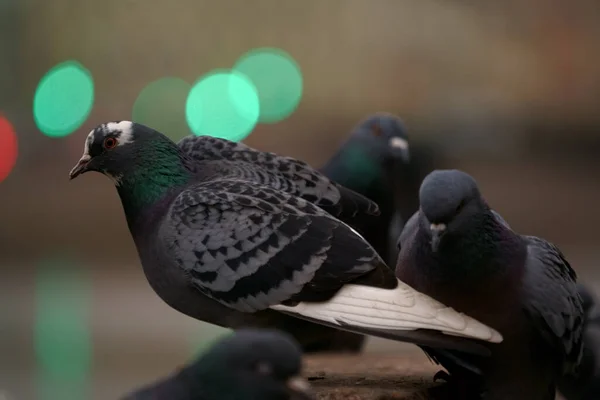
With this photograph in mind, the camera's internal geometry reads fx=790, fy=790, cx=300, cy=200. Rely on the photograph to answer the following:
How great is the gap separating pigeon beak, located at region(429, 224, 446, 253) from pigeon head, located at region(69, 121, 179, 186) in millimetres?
909

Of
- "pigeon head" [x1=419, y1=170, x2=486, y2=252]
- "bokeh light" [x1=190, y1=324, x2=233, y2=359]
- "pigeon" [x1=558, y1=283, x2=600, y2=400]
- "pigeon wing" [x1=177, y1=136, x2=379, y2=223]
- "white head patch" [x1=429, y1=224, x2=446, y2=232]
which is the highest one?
"pigeon head" [x1=419, y1=170, x2=486, y2=252]

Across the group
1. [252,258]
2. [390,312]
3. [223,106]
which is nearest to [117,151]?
[252,258]

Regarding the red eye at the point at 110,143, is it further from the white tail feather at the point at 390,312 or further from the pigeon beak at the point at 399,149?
the pigeon beak at the point at 399,149

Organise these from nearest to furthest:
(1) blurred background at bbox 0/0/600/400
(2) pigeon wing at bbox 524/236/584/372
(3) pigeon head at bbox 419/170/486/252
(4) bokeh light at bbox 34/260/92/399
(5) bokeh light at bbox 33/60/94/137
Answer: (3) pigeon head at bbox 419/170/486/252
(2) pigeon wing at bbox 524/236/584/372
(4) bokeh light at bbox 34/260/92/399
(5) bokeh light at bbox 33/60/94/137
(1) blurred background at bbox 0/0/600/400

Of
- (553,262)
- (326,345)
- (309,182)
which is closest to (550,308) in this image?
(553,262)

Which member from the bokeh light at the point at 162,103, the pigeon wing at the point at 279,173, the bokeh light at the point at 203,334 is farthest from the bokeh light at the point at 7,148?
the pigeon wing at the point at 279,173

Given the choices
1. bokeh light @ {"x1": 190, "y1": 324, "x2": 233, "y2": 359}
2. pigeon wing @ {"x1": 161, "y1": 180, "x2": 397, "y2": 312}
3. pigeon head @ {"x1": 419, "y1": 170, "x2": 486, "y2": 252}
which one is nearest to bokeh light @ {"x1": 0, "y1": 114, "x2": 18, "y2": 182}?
bokeh light @ {"x1": 190, "y1": 324, "x2": 233, "y2": 359}

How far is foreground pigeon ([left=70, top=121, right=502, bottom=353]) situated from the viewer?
228 cm

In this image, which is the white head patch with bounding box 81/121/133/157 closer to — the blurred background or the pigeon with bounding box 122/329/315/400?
the pigeon with bounding box 122/329/315/400

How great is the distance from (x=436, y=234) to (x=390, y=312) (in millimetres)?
260

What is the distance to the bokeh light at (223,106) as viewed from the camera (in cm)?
457

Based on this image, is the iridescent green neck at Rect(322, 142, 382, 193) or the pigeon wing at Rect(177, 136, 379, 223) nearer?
the pigeon wing at Rect(177, 136, 379, 223)

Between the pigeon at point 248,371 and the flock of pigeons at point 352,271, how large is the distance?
0.58 metres

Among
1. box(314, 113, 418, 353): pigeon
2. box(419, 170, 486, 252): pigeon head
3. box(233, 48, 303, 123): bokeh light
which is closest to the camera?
box(419, 170, 486, 252): pigeon head
